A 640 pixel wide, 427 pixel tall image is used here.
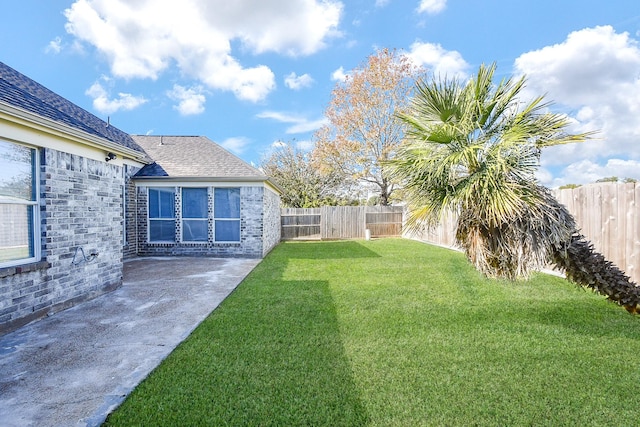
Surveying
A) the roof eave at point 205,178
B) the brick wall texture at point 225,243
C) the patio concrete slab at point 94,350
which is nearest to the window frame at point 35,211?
the patio concrete slab at point 94,350

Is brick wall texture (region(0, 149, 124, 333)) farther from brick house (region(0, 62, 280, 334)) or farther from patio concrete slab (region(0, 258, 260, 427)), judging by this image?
patio concrete slab (region(0, 258, 260, 427))

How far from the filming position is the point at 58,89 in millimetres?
9438

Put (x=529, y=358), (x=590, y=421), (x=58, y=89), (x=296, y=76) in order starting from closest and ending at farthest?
(x=590, y=421) → (x=529, y=358) → (x=58, y=89) → (x=296, y=76)

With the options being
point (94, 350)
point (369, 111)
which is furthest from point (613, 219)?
point (369, 111)

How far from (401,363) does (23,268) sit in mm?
5165

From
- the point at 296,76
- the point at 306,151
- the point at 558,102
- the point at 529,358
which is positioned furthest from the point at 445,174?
the point at 306,151

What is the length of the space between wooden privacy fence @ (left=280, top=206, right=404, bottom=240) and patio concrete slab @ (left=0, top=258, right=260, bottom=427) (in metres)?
11.6

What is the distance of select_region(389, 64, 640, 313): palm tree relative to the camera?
3.85 metres

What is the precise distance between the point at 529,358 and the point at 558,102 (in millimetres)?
3090

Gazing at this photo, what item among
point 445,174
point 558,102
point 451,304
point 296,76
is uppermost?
point 296,76

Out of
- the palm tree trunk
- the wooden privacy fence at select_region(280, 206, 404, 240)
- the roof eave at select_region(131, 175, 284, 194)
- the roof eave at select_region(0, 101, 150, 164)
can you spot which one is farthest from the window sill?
the wooden privacy fence at select_region(280, 206, 404, 240)

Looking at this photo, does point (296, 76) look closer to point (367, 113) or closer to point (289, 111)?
point (289, 111)

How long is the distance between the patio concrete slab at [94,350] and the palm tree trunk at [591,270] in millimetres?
5229

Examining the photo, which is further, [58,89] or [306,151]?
[306,151]
